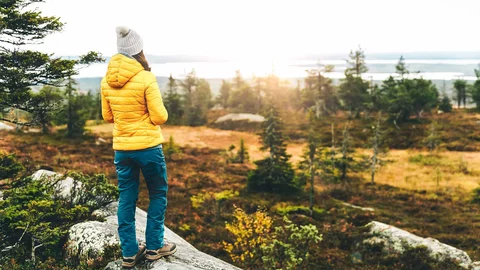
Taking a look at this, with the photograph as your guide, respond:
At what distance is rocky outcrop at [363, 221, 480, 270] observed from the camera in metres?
12.1

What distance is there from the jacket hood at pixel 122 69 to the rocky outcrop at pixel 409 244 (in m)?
12.0

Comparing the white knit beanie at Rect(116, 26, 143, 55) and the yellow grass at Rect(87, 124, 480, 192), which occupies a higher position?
the white knit beanie at Rect(116, 26, 143, 55)

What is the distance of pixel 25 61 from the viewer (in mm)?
7754

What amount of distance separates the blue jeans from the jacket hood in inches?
36.6

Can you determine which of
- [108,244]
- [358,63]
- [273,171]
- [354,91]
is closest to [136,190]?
[108,244]

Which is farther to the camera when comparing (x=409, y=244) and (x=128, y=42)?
(x=409, y=244)

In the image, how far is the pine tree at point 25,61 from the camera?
7695 mm

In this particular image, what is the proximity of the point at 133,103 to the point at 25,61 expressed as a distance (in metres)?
4.71

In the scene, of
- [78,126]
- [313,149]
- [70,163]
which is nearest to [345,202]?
[313,149]

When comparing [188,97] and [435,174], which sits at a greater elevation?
[188,97]

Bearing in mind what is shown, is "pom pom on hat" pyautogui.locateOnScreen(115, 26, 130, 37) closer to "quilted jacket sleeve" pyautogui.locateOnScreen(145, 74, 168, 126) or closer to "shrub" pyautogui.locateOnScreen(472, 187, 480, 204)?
"quilted jacket sleeve" pyautogui.locateOnScreen(145, 74, 168, 126)

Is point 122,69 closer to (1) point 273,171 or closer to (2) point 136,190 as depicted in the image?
(2) point 136,190

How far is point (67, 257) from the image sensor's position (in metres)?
Answer: 6.13

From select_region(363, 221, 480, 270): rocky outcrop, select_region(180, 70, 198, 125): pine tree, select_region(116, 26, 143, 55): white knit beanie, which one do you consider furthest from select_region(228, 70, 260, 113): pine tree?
select_region(116, 26, 143, 55): white knit beanie
